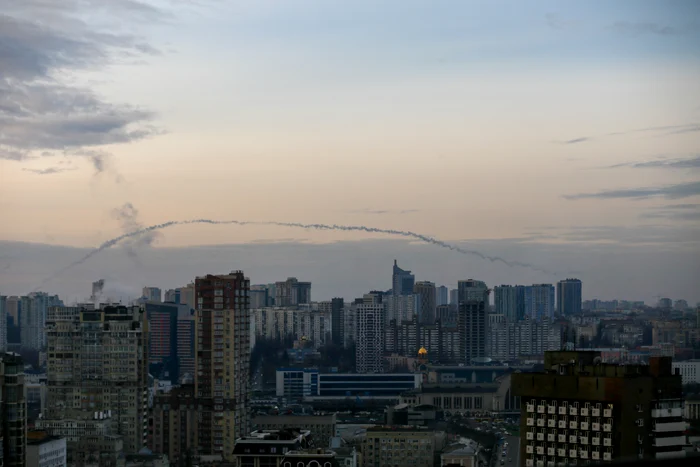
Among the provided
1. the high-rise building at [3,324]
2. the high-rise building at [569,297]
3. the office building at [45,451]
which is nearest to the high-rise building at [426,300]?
the high-rise building at [569,297]

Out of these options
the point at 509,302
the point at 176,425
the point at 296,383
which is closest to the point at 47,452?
the point at 176,425

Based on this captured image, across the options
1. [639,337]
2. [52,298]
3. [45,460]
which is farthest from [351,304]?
[45,460]

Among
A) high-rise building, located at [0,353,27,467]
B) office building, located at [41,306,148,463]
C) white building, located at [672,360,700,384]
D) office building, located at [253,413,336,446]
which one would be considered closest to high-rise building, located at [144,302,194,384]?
office building, located at [253,413,336,446]

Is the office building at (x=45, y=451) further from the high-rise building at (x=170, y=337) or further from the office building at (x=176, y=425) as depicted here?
the high-rise building at (x=170, y=337)

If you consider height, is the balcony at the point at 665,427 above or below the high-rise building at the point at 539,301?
below

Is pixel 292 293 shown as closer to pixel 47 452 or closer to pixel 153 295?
pixel 153 295

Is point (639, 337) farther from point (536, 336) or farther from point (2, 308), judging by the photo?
point (536, 336)
